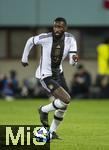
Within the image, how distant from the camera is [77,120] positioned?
1959 cm

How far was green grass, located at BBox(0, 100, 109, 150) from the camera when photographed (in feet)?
45.4

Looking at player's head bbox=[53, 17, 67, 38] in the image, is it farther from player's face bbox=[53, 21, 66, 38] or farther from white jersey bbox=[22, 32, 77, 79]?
white jersey bbox=[22, 32, 77, 79]

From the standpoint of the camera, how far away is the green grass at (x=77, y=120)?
13823 mm

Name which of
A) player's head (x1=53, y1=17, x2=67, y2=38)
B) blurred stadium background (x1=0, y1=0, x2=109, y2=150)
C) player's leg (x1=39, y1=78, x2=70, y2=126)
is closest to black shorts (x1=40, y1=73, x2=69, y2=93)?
player's leg (x1=39, y1=78, x2=70, y2=126)

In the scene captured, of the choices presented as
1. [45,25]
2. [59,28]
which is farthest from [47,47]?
[45,25]

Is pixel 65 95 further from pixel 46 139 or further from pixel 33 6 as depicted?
pixel 33 6

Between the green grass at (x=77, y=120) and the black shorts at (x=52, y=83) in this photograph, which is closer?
the green grass at (x=77, y=120)

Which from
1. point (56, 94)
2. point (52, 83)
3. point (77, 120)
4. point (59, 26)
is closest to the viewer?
point (59, 26)

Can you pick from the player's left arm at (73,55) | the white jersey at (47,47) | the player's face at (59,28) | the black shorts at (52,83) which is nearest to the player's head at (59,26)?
the player's face at (59,28)

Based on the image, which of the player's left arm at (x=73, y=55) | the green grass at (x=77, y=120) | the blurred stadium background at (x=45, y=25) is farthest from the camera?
the blurred stadium background at (x=45, y=25)

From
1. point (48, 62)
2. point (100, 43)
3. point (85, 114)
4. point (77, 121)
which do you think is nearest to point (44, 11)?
point (100, 43)

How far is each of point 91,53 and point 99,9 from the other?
2010mm

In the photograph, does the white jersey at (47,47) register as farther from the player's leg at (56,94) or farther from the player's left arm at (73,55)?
the player's leg at (56,94)

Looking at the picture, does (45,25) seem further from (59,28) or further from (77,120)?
(59,28)
